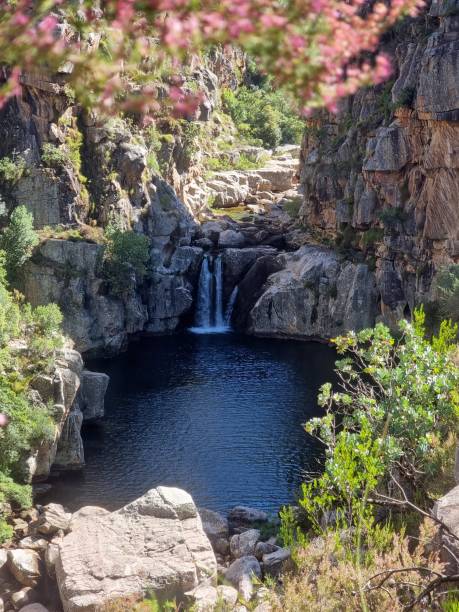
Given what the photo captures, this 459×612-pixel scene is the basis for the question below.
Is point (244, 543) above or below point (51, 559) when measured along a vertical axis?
below

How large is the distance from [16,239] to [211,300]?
1901cm

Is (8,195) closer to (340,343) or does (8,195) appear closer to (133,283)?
(133,283)

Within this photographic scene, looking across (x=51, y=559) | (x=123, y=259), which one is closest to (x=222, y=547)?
(x=51, y=559)

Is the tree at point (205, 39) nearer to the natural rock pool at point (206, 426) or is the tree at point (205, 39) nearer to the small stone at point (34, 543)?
the small stone at point (34, 543)

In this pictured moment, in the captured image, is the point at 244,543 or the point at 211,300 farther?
the point at 211,300

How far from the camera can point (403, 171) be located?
51219 millimetres

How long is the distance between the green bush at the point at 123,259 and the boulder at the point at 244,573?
111 ft

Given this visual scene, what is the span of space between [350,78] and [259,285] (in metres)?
54.5

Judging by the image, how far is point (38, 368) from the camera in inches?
1236

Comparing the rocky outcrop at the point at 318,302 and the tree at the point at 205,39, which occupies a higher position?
the tree at the point at 205,39

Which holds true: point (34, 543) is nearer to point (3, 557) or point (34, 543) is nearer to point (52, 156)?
point (3, 557)

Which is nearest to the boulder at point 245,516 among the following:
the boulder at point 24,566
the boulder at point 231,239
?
the boulder at point 24,566

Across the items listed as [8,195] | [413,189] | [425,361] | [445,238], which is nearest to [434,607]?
[425,361]

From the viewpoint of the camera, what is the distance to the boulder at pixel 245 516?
26.6 m
